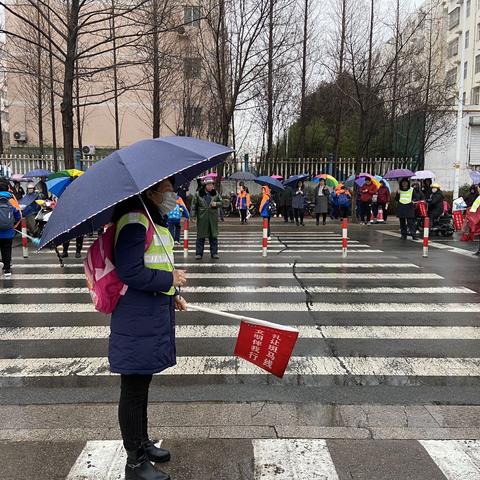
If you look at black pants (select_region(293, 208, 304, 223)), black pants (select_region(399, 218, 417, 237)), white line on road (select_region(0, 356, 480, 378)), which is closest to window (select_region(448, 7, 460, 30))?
black pants (select_region(293, 208, 304, 223))

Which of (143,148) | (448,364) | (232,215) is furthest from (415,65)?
(143,148)

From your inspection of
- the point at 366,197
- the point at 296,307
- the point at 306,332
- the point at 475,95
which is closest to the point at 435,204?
the point at 366,197

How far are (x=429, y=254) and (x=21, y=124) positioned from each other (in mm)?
35686

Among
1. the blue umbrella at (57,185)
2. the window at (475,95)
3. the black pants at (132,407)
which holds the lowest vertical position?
the black pants at (132,407)

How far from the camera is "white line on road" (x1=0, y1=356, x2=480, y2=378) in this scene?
4938 millimetres

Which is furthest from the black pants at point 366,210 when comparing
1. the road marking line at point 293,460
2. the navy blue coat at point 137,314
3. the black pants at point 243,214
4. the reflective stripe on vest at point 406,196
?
the navy blue coat at point 137,314

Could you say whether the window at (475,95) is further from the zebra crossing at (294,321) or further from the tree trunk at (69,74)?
the zebra crossing at (294,321)

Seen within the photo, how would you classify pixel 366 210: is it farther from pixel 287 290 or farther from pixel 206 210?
pixel 287 290

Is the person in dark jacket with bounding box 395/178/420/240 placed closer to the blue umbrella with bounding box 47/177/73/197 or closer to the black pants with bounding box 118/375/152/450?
the blue umbrella with bounding box 47/177/73/197

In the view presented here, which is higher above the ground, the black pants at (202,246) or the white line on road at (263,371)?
the black pants at (202,246)

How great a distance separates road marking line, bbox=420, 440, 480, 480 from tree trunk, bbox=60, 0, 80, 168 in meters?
14.1

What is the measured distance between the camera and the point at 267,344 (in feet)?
11.0

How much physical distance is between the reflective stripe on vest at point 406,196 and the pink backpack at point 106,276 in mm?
13428

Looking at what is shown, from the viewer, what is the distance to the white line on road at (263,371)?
4938 millimetres
